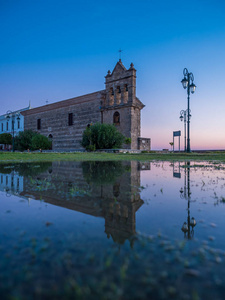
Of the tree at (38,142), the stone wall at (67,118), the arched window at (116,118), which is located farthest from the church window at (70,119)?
the arched window at (116,118)

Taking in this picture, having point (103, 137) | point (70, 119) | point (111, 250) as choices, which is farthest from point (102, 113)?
point (111, 250)

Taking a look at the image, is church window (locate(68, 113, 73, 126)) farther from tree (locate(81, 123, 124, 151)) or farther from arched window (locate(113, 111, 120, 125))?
tree (locate(81, 123, 124, 151))

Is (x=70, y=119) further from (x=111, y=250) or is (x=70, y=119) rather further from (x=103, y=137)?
(x=111, y=250)

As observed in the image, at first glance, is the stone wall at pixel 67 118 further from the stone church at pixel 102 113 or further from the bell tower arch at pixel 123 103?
the bell tower arch at pixel 123 103

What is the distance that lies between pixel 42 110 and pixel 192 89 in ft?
112

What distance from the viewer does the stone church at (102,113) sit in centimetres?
2762

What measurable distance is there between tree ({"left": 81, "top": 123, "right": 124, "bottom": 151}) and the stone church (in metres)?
4.74

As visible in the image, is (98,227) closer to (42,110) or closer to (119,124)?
(119,124)

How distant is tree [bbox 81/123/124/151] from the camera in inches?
859

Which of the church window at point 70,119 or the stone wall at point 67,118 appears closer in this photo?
the stone wall at point 67,118

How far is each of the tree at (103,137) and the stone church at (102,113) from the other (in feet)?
15.6

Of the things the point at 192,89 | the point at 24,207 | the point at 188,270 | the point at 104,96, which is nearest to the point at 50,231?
the point at 24,207

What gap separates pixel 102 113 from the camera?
30750 mm

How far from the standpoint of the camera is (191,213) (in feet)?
6.21
